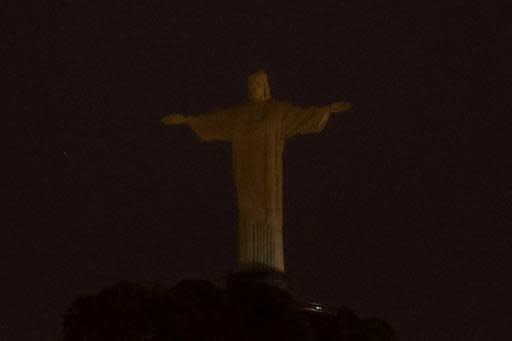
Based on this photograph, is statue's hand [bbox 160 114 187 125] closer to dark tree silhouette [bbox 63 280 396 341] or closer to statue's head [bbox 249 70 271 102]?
statue's head [bbox 249 70 271 102]

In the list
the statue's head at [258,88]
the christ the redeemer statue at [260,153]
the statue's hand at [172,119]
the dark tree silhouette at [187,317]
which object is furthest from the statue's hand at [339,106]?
the dark tree silhouette at [187,317]

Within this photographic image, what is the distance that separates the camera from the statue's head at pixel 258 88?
13906 mm

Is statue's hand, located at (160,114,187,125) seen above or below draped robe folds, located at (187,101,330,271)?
above

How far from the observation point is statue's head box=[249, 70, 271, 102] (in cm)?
1391

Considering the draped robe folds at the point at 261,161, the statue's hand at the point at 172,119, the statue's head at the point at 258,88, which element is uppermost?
the statue's head at the point at 258,88

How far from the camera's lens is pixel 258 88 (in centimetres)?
1393

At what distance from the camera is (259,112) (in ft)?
44.8

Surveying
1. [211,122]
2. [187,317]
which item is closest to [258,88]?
[211,122]

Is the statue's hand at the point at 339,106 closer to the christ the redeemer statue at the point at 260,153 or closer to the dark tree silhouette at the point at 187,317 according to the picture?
the christ the redeemer statue at the point at 260,153

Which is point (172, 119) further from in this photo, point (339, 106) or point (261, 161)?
point (339, 106)

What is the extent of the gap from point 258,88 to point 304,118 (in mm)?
845

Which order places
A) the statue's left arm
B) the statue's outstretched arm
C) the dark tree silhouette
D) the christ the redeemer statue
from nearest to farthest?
the dark tree silhouette → the christ the redeemer statue → the statue's left arm → the statue's outstretched arm

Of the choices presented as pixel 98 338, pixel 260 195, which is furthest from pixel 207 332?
pixel 260 195

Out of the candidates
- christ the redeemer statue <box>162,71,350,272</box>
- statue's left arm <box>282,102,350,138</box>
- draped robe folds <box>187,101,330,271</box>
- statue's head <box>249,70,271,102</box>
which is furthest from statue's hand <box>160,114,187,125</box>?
statue's left arm <box>282,102,350,138</box>
